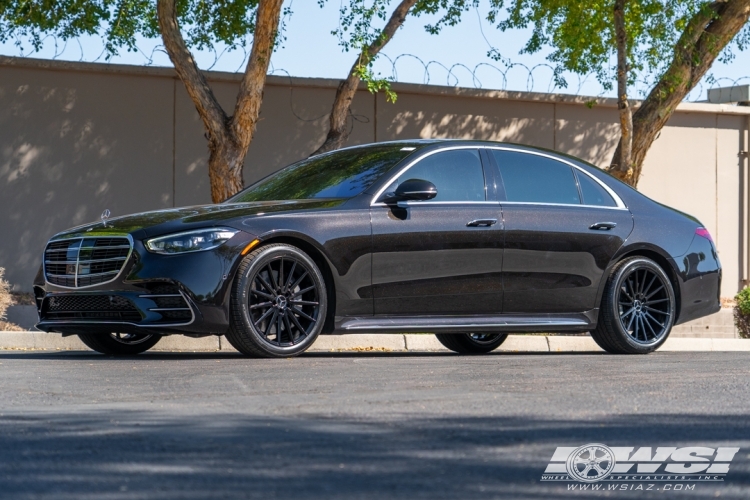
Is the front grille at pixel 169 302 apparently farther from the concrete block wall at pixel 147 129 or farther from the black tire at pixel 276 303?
the concrete block wall at pixel 147 129

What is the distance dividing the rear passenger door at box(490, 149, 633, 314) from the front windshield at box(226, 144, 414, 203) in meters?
0.87

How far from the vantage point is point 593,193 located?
9273mm

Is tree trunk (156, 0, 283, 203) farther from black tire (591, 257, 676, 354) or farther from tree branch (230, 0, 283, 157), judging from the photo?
black tire (591, 257, 676, 354)

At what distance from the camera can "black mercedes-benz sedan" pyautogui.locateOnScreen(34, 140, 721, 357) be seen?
7.51 m

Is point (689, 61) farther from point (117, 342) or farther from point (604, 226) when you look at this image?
point (117, 342)

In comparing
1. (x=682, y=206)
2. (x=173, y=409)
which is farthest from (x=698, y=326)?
(x=173, y=409)

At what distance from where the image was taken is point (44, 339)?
10.2m

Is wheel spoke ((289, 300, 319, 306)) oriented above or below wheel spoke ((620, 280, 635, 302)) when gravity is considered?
above

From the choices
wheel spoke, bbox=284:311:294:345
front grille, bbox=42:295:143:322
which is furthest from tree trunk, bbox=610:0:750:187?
front grille, bbox=42:295:143:322

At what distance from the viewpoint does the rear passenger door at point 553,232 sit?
Answer: 8633mm

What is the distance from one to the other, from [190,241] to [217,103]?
20.7ft

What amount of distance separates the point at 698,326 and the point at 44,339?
9.23 metres

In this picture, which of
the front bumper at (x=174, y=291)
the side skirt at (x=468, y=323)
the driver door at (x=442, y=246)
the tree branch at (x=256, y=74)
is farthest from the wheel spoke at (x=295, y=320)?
the tree branch at (x=256, y=74)
